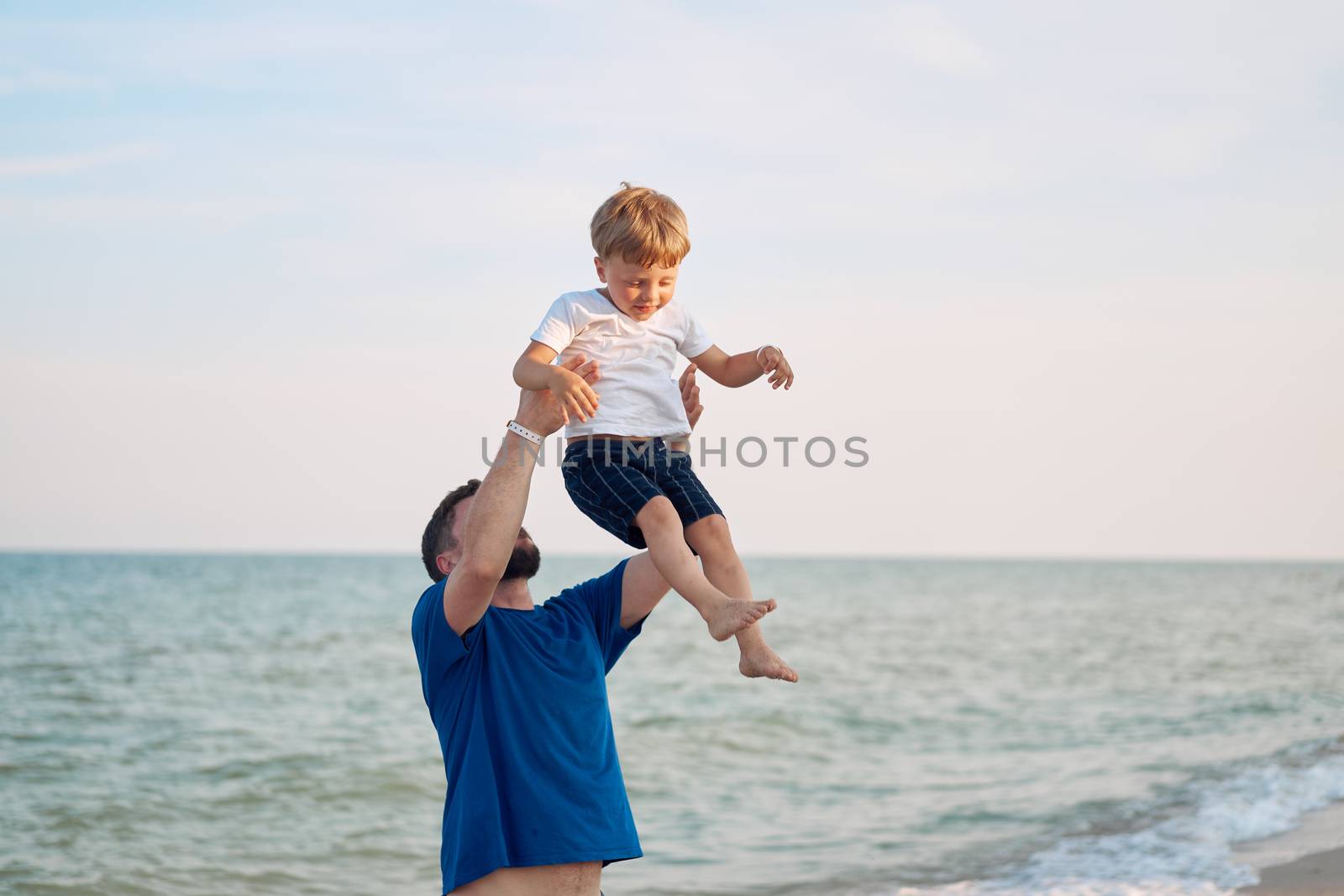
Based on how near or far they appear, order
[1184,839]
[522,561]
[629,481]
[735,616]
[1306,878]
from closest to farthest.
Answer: [735,616], [629,481], [522,561], [1306,878], [1184,839]

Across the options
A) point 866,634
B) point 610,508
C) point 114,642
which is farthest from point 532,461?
point 866,634

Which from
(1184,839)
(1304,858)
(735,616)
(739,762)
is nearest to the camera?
(735,616)

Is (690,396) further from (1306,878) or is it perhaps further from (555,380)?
(1306,878)

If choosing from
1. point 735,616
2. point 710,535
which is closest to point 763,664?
point 735,616

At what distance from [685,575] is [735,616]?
7.7 inches

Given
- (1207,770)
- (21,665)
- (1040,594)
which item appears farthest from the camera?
(1040,594)

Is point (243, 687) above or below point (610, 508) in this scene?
below

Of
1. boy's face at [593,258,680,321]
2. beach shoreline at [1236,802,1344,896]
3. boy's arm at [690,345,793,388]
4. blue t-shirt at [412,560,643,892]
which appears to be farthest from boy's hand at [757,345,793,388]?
beach shoreline at [1236,802,1344,896]

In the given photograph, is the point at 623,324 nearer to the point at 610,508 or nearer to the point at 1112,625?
the point at 610,508

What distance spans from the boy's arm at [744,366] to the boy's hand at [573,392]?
52 centimetres

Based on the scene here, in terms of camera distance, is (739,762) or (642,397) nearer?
(642,397)

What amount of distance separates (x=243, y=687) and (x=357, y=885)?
8.18 metres

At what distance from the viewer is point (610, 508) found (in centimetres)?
299

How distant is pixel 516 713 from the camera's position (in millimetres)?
3047
